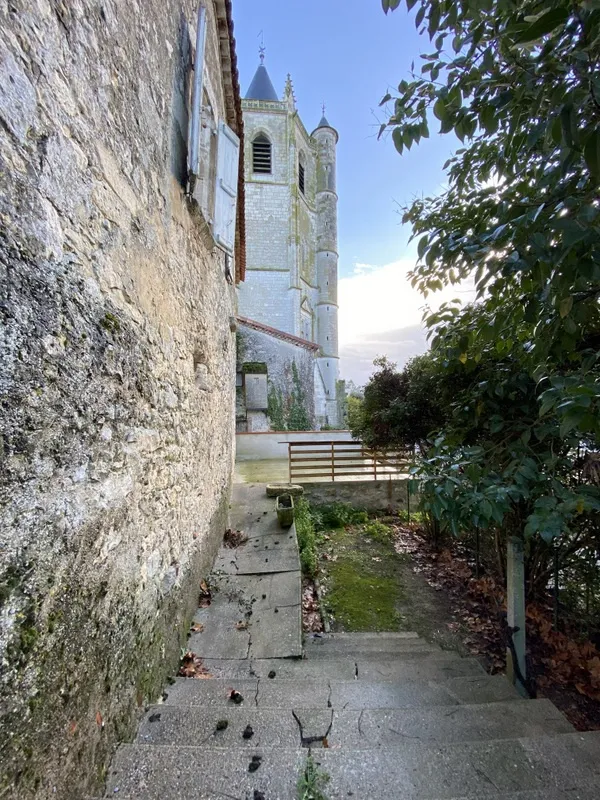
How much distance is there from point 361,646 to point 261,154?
23.9 metres

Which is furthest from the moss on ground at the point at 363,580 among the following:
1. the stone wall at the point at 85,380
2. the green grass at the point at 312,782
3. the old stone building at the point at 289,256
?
the old stone building at the point at 289,256

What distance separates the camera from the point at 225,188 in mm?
3324

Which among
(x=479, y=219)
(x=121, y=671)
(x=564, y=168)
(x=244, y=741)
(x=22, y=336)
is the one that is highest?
(x=479, y=219)

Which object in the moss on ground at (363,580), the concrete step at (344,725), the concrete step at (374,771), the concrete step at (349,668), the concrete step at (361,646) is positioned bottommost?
the moss on ground at (363,580)

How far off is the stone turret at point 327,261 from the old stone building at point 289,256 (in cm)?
6

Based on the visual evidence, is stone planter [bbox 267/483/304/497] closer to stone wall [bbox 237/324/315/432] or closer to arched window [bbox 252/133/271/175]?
stone wall [bbox 237/324/315/432]

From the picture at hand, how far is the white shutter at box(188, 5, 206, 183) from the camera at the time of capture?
254cm

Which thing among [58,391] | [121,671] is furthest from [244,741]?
[58,391]

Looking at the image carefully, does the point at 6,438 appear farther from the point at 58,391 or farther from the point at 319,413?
the point at 319,413

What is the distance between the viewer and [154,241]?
6.92 ft

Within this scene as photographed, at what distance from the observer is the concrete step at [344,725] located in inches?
62.5

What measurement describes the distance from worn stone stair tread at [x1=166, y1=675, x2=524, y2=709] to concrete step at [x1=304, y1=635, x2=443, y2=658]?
1.86 feet

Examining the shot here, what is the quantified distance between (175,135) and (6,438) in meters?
2.43

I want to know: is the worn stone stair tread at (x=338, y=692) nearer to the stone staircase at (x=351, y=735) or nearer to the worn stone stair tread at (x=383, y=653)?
the stone staircase at (x=351, y=735)
